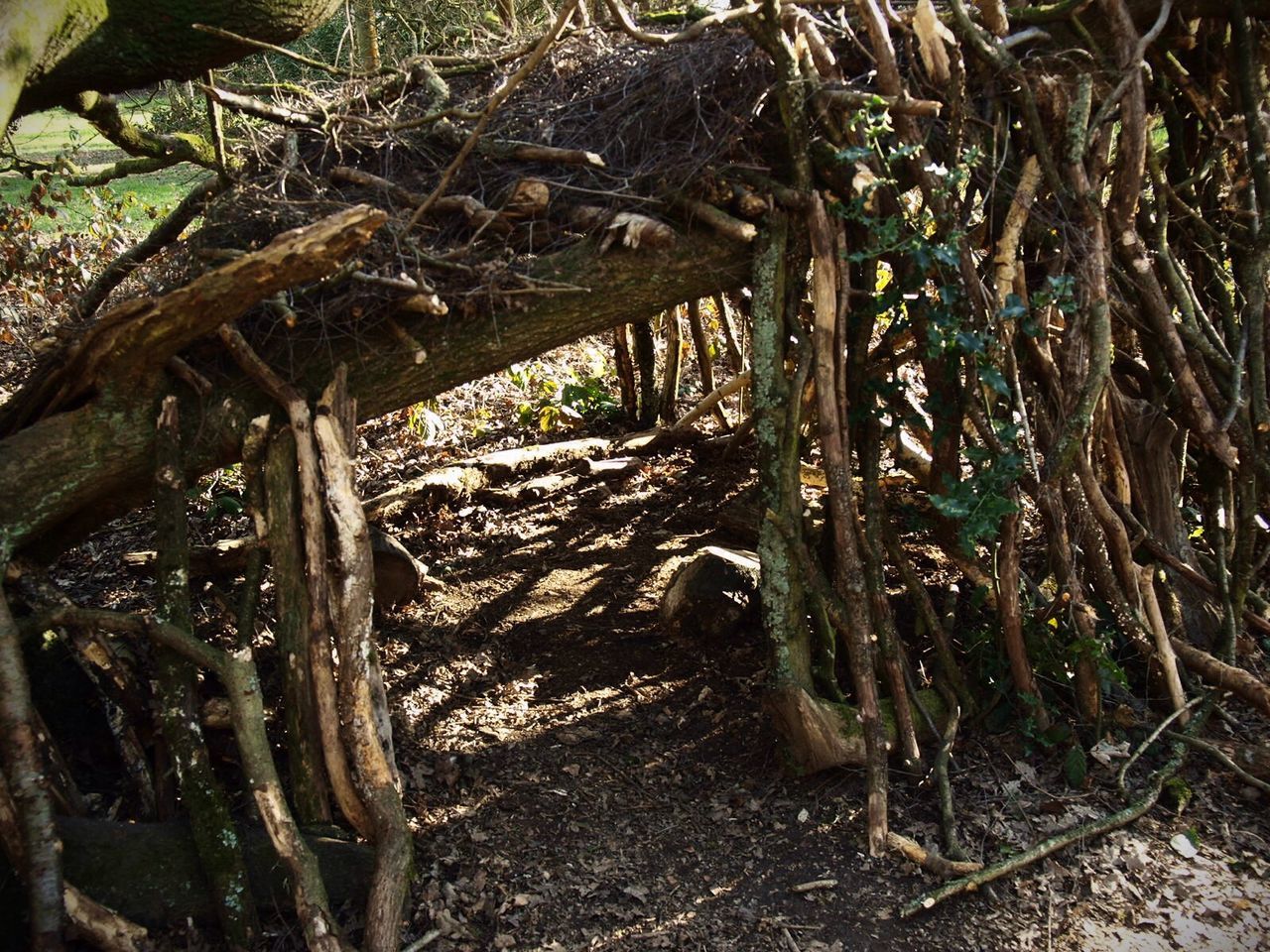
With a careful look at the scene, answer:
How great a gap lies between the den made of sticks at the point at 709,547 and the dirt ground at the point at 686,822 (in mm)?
18

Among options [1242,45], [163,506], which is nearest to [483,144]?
[163,506]

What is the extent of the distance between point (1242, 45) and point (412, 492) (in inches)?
166

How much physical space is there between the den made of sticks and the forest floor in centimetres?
2

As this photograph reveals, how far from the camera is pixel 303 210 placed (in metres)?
3.64

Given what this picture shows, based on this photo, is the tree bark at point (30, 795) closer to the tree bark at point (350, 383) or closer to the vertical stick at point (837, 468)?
the tree bark at point (350, 383)

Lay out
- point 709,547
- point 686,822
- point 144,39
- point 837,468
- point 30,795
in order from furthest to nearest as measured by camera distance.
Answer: point 709,547, point 837,468, point 686,822, point 30,795, point 144,39

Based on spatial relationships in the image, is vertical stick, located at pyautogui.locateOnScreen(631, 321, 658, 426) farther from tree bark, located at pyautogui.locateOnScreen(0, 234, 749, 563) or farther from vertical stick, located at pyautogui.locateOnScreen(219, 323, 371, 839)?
vertical stick, located at pyautogui.locateOnScreen(219, 323, 371, 839)

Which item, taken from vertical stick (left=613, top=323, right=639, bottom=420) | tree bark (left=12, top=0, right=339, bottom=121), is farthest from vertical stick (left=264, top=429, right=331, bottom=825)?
vertical stick (left=613, top=323, right=639, bottom=420)

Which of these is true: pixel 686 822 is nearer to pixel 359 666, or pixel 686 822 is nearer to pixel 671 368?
pixel 359 666

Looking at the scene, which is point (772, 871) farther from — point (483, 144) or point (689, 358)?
point (689, 358)

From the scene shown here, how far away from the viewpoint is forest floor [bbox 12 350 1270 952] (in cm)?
302

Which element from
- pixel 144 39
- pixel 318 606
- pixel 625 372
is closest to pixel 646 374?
pixel 625 372

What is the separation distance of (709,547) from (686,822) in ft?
4.49

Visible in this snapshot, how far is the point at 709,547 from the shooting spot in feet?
14.7
